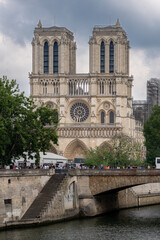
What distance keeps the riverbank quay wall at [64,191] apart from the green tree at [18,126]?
15.5 feet

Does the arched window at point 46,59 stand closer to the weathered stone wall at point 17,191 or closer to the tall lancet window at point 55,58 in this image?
the tall lancet window at point 55,58

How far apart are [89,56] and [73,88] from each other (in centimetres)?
745

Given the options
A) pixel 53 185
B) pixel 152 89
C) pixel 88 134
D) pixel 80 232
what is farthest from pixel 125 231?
pixel 152 89

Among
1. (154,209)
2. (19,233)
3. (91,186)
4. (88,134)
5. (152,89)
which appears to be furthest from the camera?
(152,89)

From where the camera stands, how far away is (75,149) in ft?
404

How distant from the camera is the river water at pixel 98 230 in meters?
47.3

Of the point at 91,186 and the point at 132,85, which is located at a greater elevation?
the point at 132,85

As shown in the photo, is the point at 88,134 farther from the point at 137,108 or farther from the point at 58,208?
the point at 58,208

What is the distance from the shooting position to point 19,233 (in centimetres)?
4797

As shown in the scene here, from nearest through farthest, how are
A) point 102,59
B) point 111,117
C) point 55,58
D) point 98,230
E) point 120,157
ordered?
point 98,230
point 120,157
point 111,117
point 102,59
point 55,58

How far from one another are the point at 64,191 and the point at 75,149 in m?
67.9

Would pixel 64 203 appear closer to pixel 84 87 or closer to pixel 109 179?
pixel 109 179

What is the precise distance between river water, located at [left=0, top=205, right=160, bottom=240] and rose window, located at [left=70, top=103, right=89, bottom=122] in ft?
211

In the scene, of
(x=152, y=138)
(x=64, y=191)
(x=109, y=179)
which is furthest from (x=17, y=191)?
(x=152, y=138)
